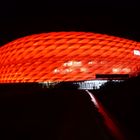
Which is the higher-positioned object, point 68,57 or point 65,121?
point 68,57

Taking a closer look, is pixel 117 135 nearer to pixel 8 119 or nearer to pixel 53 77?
pixel 8 119

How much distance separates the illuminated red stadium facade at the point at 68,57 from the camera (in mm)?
31078

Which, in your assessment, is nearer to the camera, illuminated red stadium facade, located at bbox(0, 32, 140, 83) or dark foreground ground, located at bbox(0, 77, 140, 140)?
dark foreground ground, located at bbox(0, 77, 140, 140)

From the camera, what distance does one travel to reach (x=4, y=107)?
405 inches

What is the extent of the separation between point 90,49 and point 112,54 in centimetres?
255

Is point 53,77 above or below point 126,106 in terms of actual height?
above

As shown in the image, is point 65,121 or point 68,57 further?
point 68,57

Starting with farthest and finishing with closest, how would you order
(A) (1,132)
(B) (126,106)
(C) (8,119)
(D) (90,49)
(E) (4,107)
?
(D) (90,49)
(E) (4,107)
(B) (126,106)
(C) (8,119)
(A) (1,132)

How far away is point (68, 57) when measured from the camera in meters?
31.0

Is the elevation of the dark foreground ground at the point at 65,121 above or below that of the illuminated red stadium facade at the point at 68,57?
below

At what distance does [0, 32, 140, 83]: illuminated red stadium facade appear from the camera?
3108cm

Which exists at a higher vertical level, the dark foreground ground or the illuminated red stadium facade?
the illuminated red stadium facade

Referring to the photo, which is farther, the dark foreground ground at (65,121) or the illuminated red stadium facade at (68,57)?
the illuminated red stadium facade at (68,57)

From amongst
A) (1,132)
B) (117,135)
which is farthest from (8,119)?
(117,135)
